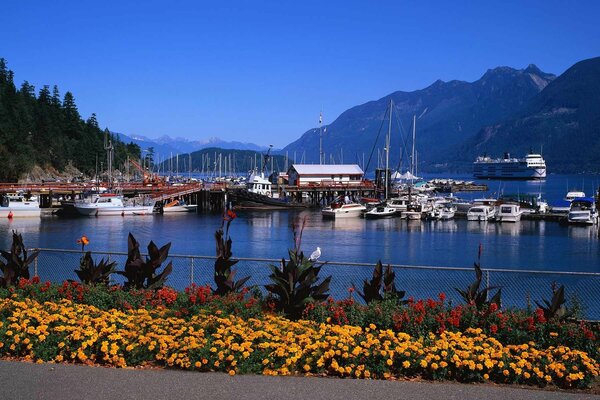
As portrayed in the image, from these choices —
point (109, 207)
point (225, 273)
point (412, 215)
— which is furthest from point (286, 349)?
point (109, 207)

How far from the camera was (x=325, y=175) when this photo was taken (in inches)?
4877

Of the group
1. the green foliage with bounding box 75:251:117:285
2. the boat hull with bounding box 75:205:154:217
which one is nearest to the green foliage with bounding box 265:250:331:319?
the green foliage with bounding box 75:251:117:285

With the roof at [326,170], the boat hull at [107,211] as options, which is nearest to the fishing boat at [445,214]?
the boat hull at [107,211]

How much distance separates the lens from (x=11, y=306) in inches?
504

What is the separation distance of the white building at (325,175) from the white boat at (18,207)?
167 ft

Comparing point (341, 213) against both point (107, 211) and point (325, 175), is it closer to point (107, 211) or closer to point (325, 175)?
point (107, 211)

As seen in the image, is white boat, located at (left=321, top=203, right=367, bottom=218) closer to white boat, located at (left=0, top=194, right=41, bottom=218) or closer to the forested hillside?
white boat, located at (left=0, top=194, right=41, bottom=218)

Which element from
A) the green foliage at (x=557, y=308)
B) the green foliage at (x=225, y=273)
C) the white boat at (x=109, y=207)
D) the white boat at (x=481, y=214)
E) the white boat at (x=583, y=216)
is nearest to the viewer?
the green foliage at (x=557, y=308)

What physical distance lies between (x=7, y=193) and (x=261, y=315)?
83166 mm

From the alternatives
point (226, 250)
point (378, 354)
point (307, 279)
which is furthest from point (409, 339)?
point (226, 250)

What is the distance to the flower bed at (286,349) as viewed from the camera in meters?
10.2

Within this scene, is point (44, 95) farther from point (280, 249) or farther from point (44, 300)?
point (44, 300)

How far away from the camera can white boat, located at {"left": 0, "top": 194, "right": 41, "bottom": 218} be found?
265ft

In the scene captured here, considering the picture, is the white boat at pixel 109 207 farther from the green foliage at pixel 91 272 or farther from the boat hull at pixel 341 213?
the green foliage at pixel 91 272
